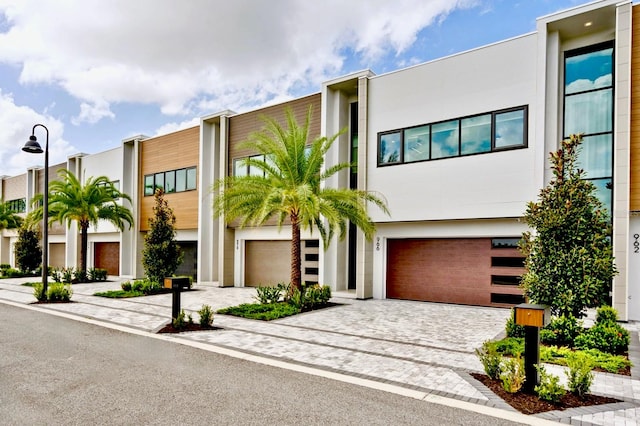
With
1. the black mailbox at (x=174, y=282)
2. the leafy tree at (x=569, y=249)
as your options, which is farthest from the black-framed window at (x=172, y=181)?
the leafy tree at (x=569, y=249)

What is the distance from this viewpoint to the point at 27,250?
26766 mm

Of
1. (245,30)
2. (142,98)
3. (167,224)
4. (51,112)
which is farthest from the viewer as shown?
(142,98)

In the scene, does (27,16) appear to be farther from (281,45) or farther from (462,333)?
(462,333)

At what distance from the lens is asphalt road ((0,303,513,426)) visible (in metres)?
4.71

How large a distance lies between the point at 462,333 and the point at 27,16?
13981mm

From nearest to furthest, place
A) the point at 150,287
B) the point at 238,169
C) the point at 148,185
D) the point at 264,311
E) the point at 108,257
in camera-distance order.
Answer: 1. the point at 264,311
2. the point at 150,287
3. the point at 238,169
4. the point at 148,185
5. the point at 108,257

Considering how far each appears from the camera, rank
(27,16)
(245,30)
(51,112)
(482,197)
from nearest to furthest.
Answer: (27,16) → (482,197) → (245,30) → (51,112)

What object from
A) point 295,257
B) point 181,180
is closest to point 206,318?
point 295,257

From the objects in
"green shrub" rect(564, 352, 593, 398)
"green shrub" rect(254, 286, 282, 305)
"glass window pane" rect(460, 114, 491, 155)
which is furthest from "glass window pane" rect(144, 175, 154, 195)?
"green shrub" rect(564, 352, 593, 398)

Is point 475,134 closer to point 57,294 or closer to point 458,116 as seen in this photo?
point 458,116

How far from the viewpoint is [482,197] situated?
41.7 feet

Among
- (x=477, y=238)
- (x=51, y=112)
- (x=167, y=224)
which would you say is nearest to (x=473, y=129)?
(x=477, y=238)

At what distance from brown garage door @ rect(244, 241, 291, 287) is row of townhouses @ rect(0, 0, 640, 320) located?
6 centimetres

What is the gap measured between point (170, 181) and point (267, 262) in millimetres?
7851
